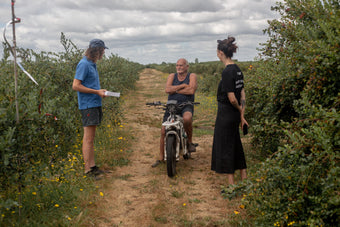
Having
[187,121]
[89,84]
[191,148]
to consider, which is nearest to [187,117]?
[187,121]

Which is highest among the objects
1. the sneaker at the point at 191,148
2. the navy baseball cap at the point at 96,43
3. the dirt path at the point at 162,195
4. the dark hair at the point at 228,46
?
the navy baseball cap at the point at 96,43

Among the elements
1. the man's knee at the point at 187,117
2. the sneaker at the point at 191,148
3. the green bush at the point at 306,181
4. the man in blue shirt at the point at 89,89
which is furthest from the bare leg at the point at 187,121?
the green bush at the point at 306,181

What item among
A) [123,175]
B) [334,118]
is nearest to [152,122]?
[123,175]

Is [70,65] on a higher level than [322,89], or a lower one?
higher

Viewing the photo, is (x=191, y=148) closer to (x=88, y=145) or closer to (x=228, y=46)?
(x=88, y=145)

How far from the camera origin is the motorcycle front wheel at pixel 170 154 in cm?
573

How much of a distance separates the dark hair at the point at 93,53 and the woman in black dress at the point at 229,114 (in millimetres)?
2046

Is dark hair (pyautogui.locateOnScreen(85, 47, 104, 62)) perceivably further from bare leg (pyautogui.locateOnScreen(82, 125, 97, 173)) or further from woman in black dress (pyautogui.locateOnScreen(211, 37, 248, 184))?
woman in black dress (pyautogui.locateOnScreen(211, 37, 248, 184))

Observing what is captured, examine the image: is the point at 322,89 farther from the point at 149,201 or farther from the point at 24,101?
the point at 24,101

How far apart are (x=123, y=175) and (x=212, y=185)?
5.69ft

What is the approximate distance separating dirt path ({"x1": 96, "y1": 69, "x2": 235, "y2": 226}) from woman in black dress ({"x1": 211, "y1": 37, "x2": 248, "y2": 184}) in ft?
1.97

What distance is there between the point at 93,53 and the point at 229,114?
252cm

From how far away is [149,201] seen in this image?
16.0 feet

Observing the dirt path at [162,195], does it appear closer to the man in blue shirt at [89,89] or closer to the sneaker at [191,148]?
the sneaker at [191,148]
